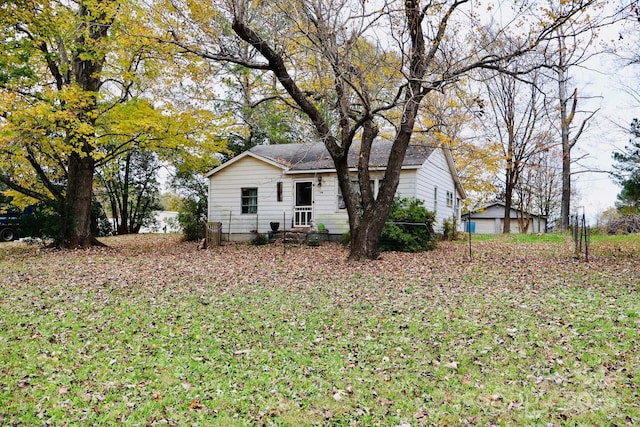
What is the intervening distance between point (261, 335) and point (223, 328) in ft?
2.03

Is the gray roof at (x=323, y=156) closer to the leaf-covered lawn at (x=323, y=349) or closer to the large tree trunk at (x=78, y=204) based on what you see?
the large tree trunk at (x=78, y=204)

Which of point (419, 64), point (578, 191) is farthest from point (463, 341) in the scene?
point (578, 191)

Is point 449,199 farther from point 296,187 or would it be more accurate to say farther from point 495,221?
point 495,221

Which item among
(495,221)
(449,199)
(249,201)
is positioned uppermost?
(449,199)

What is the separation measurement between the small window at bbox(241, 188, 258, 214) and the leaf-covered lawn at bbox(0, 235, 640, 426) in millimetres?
9264

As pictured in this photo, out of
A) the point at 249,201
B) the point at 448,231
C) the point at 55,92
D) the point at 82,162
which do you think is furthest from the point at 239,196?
the point at 448,231

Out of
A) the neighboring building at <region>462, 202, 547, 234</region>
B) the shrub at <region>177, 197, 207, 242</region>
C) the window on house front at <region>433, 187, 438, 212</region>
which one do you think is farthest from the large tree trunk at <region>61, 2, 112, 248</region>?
the neighboring building at <region>462, 202, 547, 234</region>

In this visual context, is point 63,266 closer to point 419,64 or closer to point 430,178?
point 419,64

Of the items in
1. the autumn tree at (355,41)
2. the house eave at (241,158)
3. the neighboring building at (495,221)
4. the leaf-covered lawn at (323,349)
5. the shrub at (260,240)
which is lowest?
Result: the leaf-covered lawn at (323,349)

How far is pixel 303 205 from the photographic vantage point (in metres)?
17.8

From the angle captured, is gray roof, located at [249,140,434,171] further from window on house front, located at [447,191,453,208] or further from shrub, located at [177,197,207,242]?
window on house front, located at [447,191,453,208]

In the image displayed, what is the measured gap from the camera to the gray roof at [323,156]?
54.3 feet

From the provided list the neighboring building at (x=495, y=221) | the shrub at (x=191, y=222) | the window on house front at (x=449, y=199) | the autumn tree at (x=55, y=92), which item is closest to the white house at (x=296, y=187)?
the shrub at (x=191, y=222)

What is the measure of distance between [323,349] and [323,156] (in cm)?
1367
